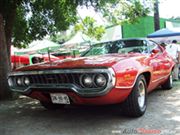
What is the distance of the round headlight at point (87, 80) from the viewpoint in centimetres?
472

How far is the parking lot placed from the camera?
4730 mm

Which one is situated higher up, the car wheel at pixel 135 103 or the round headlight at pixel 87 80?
the round headlight at pixel 87 80

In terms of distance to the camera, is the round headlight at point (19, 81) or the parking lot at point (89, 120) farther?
the round headlight at point (19, 81)

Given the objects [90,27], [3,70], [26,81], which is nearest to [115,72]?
[26,81]

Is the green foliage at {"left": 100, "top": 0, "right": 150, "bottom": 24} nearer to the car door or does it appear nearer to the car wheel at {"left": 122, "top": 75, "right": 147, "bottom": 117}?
the car door

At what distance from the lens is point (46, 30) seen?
12.9m

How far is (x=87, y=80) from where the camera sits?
473cm

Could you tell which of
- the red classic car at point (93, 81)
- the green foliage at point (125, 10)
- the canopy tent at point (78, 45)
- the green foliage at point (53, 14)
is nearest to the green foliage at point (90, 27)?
the canopy tent at point (78, 45)

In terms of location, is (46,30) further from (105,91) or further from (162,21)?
(162,21)

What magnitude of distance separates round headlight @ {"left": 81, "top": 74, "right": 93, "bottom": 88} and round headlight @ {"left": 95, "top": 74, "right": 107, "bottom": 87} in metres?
0.09

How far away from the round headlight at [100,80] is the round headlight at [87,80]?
→ 92mm

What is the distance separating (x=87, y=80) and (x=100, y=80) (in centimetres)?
20

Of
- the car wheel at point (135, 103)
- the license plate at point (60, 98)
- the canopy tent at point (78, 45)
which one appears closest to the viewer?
the license plate at point (60, 98)

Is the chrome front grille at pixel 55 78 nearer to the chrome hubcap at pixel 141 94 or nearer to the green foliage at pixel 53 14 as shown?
the chrome hubcap at pixel 141 94
